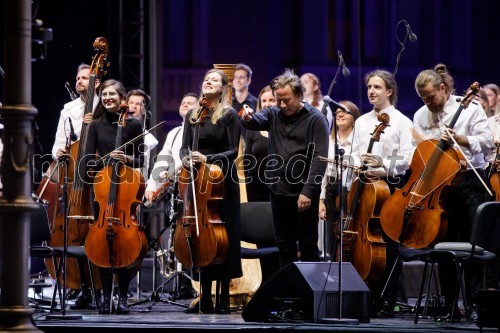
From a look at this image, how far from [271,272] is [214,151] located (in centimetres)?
122

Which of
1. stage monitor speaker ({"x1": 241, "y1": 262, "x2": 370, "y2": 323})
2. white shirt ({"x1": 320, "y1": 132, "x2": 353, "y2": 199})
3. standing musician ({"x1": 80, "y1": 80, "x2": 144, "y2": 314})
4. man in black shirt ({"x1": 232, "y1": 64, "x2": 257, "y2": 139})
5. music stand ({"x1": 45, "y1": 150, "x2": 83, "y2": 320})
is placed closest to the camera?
stage monitor speaker ({"x1": 241, "y1": 262, "x2": 370, "y2": 323})

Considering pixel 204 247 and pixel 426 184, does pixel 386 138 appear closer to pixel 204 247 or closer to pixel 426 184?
pixel 426 184

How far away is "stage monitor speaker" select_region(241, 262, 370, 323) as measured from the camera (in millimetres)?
6648

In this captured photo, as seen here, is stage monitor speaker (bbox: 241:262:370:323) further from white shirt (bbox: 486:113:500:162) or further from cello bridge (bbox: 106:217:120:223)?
white shirt (bbox: 486:113:500:162)

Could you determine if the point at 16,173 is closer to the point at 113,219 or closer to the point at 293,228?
the point at 113,219

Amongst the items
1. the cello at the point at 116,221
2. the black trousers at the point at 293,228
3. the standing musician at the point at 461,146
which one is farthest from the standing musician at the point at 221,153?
the standing musician at the point at 461,146

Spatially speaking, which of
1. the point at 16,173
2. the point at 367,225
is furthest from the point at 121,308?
the point at 16,173

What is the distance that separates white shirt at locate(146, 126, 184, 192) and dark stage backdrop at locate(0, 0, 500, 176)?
5237 mm

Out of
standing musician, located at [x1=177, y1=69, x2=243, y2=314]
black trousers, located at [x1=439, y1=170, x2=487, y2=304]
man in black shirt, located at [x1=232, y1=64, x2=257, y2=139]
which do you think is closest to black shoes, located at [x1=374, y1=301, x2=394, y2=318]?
black trousers, located at [x1=439, y1=170, x2=487, y2=304]

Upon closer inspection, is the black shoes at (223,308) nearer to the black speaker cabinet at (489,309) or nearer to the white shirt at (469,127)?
the white shirt at (469,127)

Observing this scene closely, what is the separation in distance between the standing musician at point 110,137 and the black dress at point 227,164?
1.38 feet

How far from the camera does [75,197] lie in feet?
25.5

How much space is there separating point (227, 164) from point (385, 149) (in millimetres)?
1140

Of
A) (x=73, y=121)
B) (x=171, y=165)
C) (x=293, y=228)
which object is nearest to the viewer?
(x=293, y=228)
